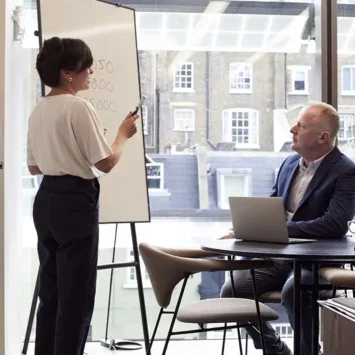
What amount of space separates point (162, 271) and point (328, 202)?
3.17 feet

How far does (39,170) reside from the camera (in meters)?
2.72

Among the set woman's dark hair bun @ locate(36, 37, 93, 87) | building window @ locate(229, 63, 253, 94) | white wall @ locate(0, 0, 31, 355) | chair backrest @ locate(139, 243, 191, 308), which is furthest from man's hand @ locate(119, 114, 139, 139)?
building window @ locate(229, 63, 253, 94)

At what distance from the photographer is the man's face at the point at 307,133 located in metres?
3.24

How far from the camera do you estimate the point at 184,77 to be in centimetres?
396

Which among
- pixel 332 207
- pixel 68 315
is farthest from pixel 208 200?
pixel 68 315

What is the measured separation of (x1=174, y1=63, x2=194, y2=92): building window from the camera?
3.94 m

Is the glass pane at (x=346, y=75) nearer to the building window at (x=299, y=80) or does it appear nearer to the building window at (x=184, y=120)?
the building window at (x=299, y=80)

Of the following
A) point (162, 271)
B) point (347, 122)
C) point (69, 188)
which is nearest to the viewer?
point (69, 188)

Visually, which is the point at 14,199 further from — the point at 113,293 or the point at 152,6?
the point at 152,6

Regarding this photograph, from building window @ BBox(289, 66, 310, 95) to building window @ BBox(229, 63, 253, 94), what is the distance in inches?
10.3

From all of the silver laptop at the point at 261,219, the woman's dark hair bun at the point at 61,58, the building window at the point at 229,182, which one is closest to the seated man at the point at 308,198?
the silver laptop at the point at 261,219

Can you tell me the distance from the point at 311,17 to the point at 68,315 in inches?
97.9

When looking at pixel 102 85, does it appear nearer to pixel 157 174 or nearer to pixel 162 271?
pixel 157 174

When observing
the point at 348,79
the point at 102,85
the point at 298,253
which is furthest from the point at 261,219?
the point at 348,79
